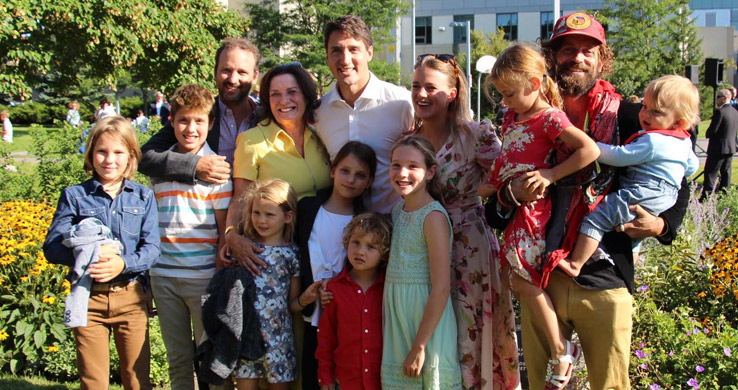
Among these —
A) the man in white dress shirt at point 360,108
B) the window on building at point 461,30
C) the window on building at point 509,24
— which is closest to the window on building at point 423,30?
the window on building at point 461,30

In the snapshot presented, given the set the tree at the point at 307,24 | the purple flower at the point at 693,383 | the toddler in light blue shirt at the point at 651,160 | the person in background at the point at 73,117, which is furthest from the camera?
the tree at the point at 307,24

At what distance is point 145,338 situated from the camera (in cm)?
351

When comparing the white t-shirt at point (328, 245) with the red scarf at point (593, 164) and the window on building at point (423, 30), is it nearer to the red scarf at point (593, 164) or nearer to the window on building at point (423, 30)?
the red scarf at point (593, 164)

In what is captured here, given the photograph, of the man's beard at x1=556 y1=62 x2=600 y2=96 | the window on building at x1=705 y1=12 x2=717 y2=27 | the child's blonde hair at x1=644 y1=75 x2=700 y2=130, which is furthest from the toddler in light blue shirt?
the window on building at x1=705 y1=12 x2=717 y2=27

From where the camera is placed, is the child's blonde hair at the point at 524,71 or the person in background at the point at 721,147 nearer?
the child's blonde hair at the point at 524,71

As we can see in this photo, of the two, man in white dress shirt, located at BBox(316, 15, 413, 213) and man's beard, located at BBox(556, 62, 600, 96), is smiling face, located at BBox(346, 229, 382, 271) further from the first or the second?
man's beard, located at BBox(556, 62, 600, 96)

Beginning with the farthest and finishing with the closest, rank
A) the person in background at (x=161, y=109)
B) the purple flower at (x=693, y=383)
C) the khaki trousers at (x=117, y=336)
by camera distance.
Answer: the person in background at (x=161, y=109) → the purple flower at (x=693, y=383) → the khaki trousers at (x=117, y=336)

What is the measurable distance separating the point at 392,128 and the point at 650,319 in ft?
7.99

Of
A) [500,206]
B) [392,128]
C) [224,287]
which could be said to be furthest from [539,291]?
[224,287]

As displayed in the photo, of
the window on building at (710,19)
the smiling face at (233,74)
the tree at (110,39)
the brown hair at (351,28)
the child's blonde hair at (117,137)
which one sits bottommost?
the child's blonde hair at (117,137)

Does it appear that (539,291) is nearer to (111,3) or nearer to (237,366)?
(237,366)

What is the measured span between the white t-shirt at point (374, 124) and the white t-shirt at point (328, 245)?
0.31 m

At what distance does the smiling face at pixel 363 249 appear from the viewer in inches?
121

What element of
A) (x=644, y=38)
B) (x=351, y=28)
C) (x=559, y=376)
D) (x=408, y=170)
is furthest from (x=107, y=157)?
(x=644, y=38)
